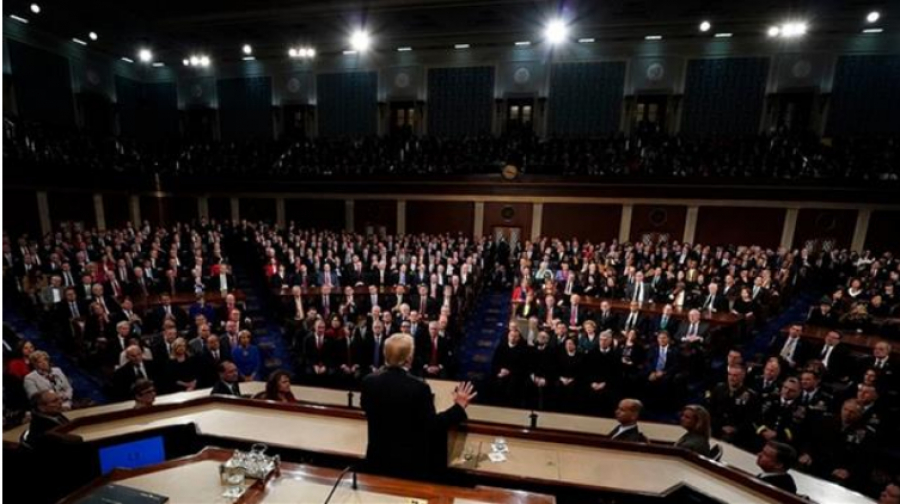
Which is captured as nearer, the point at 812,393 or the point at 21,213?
the point at 812,393

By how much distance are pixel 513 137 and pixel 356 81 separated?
26.2 feet

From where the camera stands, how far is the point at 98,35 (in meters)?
17.9

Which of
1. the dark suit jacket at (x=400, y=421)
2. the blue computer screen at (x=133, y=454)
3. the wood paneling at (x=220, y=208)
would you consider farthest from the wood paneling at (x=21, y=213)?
the dark suit jacket at (x=400, y=421)

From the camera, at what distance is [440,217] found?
17.2m

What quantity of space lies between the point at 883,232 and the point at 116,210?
26239 millimetres

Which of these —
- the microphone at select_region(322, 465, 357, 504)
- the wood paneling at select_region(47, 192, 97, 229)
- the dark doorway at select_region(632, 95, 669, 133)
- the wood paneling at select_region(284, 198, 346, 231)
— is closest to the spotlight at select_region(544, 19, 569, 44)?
the dark doorway at select_region(632, 95, 669, 133)

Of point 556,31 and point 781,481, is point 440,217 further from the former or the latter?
point 781,481

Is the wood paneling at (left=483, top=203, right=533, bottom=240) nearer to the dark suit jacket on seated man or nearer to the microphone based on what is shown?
the dark suit jacket on seated man

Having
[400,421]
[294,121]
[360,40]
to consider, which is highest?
[360,40]

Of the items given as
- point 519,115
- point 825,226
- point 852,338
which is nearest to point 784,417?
point 852,338

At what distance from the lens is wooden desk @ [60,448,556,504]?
2408 millimetres

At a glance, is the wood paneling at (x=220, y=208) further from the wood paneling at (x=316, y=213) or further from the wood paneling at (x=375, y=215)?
the wood paneling at (x=375, y=215)

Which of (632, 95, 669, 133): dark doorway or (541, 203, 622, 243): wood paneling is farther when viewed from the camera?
(632, 95, 669, 133): dark doorway

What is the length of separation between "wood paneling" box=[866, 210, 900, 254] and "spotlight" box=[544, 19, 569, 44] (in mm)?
11815
